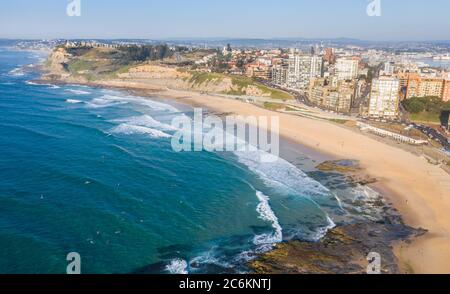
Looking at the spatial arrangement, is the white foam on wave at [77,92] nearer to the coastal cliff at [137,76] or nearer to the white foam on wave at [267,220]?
the coastal cliff at [137,76]

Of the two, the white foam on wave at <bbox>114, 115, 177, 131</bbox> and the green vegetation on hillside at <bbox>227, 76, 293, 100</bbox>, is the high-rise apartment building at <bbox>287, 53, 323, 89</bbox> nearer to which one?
the green vegetation on hillside at <bbox>227, 76, 293, 100</bbox>

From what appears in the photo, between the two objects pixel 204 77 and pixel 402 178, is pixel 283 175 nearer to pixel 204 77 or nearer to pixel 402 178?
pixel 402 178

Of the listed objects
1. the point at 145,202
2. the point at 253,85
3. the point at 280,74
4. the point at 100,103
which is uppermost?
the point at 280,74

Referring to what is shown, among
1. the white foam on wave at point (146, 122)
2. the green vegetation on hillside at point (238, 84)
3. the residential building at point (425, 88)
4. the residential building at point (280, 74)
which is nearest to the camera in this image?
the white foam on wave at point (146, 122)

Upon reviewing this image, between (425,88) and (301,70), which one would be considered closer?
(425,88)

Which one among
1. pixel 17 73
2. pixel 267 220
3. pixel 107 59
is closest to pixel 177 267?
pixel 267 220

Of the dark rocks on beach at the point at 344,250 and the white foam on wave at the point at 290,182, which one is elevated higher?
the white foam on wave at the point at 290,182

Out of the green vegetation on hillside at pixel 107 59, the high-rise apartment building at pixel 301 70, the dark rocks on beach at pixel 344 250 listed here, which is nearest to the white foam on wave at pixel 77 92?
the green vegetation on hillside at pixel 107 59
